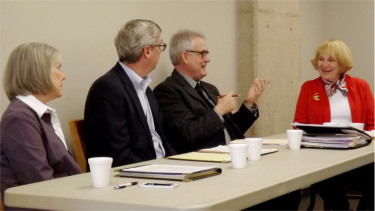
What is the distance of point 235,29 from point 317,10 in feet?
5.46

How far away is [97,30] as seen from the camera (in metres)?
3.46

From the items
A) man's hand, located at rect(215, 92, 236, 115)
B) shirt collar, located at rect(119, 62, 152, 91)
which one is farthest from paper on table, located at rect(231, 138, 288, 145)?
shirt collar, located at rect(119, 62, 152, 91)

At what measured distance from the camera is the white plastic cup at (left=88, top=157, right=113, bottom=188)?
5.70ft

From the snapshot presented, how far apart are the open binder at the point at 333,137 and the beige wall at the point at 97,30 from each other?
4.50 ft

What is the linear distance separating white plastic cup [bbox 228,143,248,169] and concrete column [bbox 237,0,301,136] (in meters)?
2.71

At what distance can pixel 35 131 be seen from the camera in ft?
7.22

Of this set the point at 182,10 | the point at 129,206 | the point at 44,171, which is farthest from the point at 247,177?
the point at 182,10

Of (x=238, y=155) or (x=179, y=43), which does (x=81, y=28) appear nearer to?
(x=179, y=43)

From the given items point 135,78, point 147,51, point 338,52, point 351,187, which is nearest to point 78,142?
point 135,78

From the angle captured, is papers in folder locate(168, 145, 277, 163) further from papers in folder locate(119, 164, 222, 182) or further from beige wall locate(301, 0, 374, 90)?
beige wall locate(301, 0, 374, 90)

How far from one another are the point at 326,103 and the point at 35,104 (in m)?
2.30

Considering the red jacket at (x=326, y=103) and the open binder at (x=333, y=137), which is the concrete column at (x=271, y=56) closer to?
the red jacket at (x=326, y=103)

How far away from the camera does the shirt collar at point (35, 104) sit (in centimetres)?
232

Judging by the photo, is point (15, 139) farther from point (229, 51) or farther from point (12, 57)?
point (229, 51)
